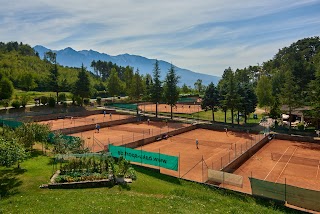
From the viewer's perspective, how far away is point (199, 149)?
109ft

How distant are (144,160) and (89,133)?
61.4 ft

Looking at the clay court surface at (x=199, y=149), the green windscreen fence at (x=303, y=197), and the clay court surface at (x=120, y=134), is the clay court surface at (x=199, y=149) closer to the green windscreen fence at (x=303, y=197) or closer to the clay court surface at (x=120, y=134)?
the clay court surface at (x=120, y=134)

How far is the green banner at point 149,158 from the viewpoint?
74.6ft

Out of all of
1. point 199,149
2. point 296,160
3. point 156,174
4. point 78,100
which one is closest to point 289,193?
point 156,174

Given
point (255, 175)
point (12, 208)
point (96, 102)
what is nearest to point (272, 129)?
point (255, 175)

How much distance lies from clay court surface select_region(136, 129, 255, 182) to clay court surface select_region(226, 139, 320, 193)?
264 cm

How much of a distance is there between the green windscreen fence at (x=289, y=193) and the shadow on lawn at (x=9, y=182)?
49.0 feet

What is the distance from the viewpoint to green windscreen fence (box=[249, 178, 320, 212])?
1686 cm

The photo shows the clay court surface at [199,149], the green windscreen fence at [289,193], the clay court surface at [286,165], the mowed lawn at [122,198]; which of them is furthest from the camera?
the clay court surface at [199,149]

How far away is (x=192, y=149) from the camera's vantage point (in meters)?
33.2

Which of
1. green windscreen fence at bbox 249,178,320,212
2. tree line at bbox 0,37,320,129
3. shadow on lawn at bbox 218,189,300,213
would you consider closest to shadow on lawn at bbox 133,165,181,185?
shadow on lawn at bbox 218,189,300,213

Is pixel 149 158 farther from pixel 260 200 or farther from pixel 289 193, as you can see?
pixel 289 193

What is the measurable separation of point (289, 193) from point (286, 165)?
11061 mm

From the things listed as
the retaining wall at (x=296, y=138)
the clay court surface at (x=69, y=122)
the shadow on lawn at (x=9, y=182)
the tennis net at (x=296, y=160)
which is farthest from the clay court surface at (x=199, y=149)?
the clay court surface at (x=69, y=122)
